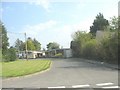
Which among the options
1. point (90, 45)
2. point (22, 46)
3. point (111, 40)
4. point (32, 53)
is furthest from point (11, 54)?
point (22, 46)

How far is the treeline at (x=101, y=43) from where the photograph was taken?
113ft

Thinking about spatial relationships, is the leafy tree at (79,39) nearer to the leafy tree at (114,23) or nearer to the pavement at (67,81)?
the leafy tree at (114,23)

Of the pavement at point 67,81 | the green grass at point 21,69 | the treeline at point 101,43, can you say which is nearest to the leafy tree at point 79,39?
the treeline at point 101,43

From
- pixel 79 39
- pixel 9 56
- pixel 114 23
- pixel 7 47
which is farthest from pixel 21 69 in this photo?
pixel 7 47

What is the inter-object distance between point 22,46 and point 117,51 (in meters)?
139

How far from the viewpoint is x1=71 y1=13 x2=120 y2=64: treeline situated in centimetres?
3450

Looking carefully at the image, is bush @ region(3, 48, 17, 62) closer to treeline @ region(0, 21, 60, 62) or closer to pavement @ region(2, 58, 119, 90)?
treeline @ region(0, 21, 60, 62)

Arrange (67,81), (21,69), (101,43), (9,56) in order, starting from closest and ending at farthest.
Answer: (67,81) < (21,69) < (101,43) < (9,56)

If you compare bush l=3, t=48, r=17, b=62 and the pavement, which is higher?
bush l=3, t=48, r=17, b=62

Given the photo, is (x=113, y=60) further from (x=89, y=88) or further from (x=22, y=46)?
(x=22, y=46)

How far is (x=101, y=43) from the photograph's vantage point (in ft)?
139

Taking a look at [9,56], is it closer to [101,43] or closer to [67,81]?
[101,43]

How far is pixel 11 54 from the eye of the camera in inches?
2702

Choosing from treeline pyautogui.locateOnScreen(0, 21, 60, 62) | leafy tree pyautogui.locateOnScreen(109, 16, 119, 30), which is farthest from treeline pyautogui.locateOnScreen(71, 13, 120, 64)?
treeline pyautogui.locateOnScreen(0, 21, 60, 62)
